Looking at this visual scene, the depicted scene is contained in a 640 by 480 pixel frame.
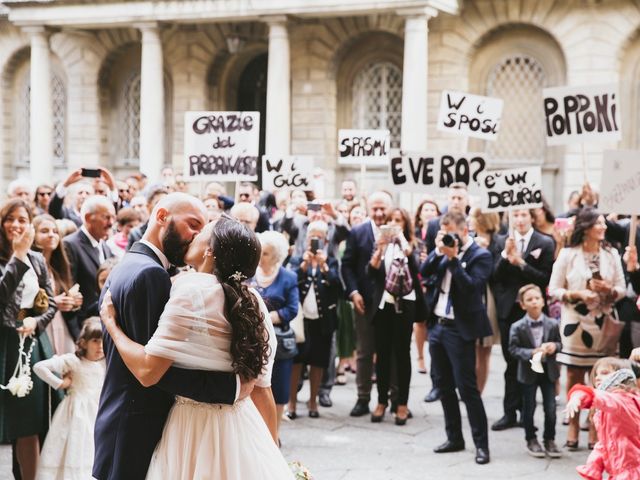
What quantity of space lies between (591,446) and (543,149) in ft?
43.6

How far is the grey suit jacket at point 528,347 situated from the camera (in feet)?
26.2

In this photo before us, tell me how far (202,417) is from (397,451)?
437 centimetres

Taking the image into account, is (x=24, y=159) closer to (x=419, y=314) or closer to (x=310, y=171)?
(x=310, y=171)

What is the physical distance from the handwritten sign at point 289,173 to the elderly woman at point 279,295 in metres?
3.88

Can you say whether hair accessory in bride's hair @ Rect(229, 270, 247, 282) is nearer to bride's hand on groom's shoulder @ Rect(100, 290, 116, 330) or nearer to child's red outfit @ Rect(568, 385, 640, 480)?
bride's hand on groom's shoulder @ Rect(100, 290, 116, 330)

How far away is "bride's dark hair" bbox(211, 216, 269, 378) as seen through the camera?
382cm

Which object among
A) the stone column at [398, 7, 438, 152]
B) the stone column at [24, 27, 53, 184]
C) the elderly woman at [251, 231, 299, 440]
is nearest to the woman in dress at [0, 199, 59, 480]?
the elderly woman at [251, 231, 299, 440]

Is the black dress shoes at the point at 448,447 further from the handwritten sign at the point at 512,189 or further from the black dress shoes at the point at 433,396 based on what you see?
the handwritten sign at the point at 512,189

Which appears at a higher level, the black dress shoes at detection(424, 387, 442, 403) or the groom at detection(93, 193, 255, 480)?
the groom at detection(93, 193, 255, 480)

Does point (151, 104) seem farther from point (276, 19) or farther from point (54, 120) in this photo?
point (54, 120)

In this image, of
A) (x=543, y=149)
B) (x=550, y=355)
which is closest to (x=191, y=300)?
(x=550, y=355)

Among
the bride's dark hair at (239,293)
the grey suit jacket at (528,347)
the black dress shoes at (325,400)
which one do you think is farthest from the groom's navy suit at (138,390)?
the black dress shoes at (325,400)

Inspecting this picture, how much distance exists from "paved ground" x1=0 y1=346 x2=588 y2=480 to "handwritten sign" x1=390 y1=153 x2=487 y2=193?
2.30m

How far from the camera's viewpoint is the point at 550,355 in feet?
26.2
